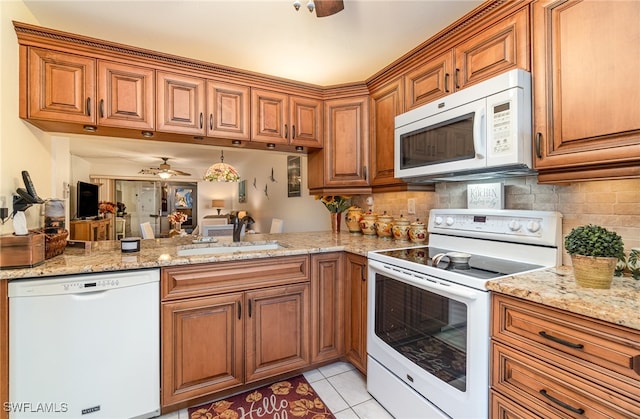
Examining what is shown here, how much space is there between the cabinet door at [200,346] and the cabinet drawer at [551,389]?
4.40 feet

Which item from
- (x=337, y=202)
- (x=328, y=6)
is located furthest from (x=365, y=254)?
(x=328, y=6)

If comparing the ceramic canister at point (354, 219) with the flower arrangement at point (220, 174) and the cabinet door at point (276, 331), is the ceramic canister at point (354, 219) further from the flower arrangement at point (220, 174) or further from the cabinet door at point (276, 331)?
the flower arrangement at point (220, 174)

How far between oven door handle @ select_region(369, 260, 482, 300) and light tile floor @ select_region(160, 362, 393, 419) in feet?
2.63

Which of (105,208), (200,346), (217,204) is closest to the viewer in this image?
(200,346)

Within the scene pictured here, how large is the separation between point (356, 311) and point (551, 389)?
3.71 ft

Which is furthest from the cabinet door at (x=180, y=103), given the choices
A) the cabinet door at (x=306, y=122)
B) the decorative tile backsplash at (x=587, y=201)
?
the decorative tile backsplash at (x=587, y=201)

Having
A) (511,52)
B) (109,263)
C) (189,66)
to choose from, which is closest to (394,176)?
(511,52)

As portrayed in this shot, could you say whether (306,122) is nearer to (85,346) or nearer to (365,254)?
(365,254)

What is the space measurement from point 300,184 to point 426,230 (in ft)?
7.64

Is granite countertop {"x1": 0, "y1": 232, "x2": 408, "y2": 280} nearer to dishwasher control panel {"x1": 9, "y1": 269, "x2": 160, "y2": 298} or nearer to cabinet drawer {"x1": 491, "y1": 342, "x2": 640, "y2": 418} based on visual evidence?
dishwasher control panel {"x1": 9, "y1": 269, "x2": 160, "y2": 298}

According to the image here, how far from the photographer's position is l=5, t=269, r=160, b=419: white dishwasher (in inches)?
51.1

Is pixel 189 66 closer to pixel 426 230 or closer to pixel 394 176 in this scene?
pixel 394 176

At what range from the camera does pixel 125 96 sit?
1.78 metres

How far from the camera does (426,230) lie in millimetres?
2123
